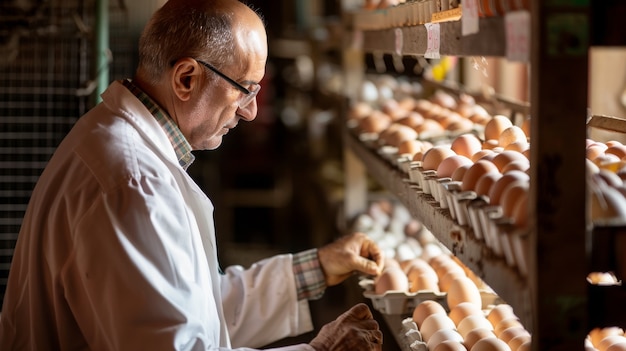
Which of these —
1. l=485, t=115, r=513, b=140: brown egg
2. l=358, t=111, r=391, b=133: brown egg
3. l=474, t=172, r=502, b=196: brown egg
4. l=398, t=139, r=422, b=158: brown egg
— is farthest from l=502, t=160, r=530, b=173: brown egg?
l=358, t=111, r=391, b=133: brown egg

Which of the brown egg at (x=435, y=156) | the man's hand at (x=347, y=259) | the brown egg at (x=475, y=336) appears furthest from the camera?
the man's hand at (x=347, y=259)

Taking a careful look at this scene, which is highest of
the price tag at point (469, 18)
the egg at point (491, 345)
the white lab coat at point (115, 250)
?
the price tag at point (469, 18)

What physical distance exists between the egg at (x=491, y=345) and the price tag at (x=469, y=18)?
2.43 feet

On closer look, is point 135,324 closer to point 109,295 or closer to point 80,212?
point 109,295

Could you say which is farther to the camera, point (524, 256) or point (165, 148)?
point (165, 148)

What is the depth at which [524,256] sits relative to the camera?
4.75 ft

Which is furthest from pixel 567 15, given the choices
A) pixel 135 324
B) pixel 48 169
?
pixel 48 169

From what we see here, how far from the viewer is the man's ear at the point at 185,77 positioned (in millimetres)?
2125

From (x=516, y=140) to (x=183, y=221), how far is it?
93cm

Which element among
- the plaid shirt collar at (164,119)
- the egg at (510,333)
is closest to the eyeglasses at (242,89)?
the plaid shirt collar at (164,119)

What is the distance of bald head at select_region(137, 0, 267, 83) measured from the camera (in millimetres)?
2135

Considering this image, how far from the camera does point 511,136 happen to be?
7.39 feet

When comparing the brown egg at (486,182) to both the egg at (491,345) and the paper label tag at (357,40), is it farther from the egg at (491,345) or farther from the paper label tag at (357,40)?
the paper label tag at (357,40)

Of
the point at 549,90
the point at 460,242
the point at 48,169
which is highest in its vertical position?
the point at 549,90
